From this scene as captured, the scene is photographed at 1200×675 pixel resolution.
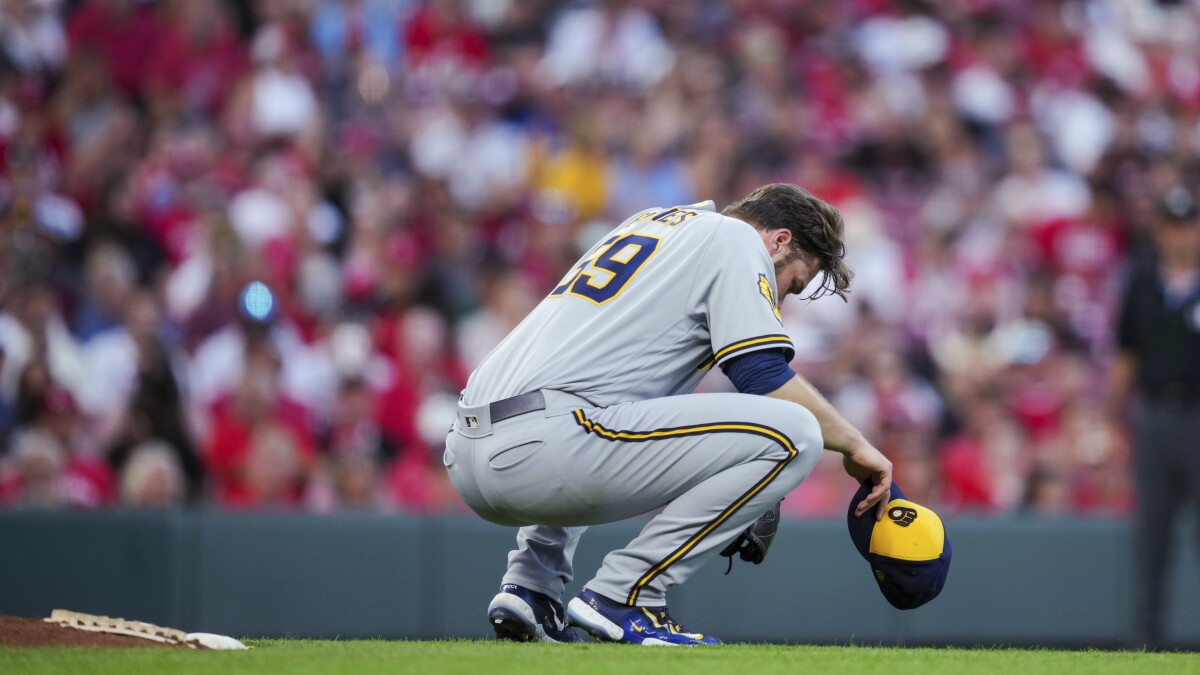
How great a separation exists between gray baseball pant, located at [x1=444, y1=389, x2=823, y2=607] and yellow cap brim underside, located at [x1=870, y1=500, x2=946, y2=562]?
0.41 meters

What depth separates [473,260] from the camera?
8969mm

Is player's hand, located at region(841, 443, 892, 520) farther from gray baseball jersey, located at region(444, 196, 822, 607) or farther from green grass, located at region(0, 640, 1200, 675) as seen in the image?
green grass, located at region(0, 640, 1200, 675)

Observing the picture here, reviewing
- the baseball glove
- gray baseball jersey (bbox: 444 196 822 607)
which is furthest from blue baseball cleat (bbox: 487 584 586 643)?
the baseball glove

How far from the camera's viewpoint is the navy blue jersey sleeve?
388cm

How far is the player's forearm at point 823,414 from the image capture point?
394 centimetres

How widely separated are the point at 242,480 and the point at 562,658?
169 inches

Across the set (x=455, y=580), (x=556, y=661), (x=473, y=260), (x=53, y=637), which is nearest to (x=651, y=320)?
(x=556, y=661)

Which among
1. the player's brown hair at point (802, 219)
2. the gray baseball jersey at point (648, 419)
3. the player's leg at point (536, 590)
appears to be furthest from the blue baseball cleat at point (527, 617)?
the player's brown hair at point (802, 219)

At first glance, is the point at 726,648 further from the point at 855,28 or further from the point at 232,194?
the point at 855,28

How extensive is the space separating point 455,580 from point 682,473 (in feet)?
11.4

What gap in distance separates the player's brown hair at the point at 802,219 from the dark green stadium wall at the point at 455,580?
3.12 metres

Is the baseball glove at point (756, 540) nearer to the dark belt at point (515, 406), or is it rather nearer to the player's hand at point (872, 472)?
the player's hand at point (872, 472)

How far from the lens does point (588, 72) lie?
34.5 ft

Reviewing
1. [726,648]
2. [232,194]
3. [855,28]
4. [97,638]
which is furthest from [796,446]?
[855,28]
